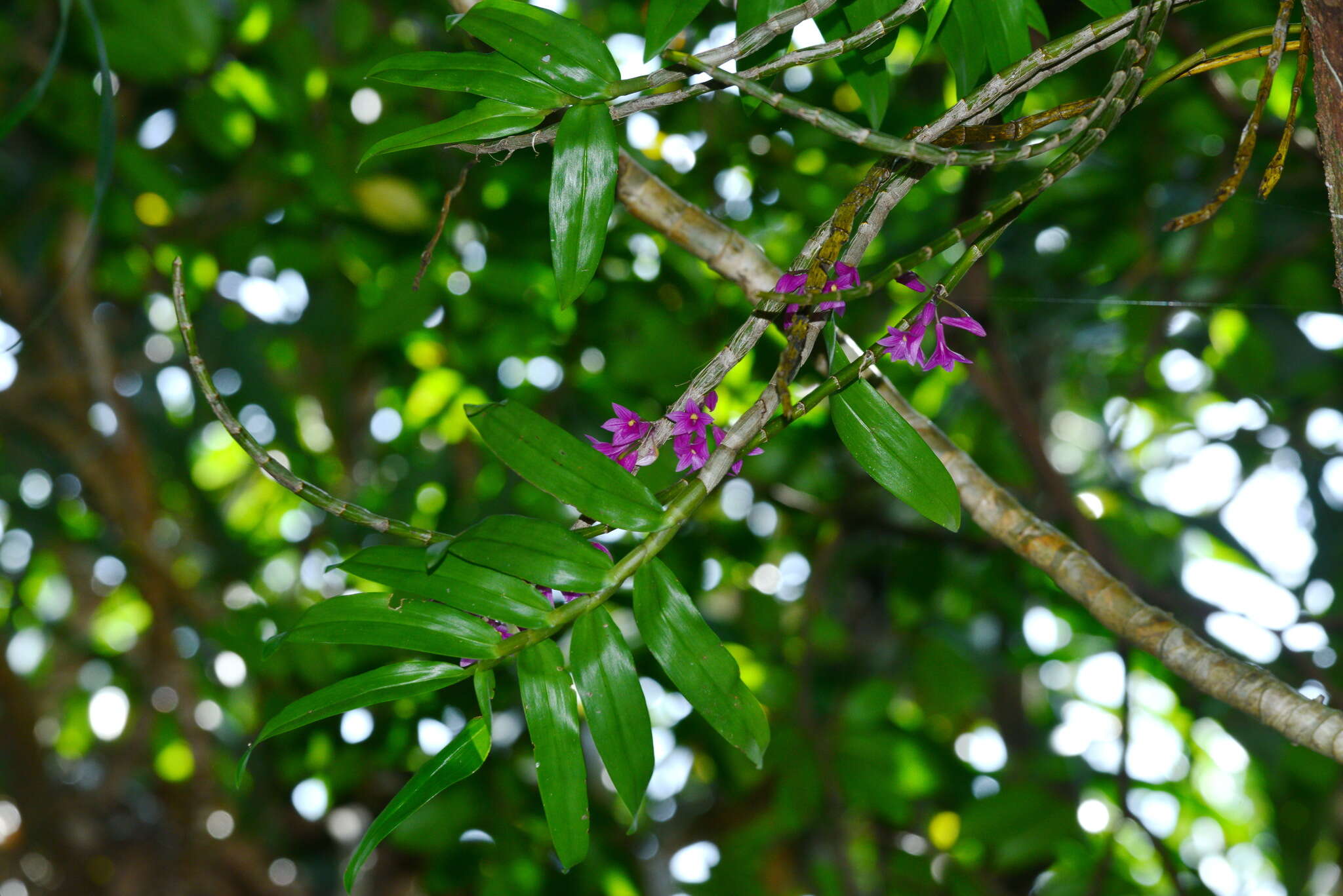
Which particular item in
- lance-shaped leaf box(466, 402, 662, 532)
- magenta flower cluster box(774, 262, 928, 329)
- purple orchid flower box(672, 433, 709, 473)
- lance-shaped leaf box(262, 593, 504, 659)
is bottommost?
lance-shaped leaf box(262, 593, 504, 659)

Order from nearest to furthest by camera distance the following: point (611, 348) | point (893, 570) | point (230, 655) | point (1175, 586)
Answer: point (611, 348), point (1175, 586), point (893, 570), point (230, 655)

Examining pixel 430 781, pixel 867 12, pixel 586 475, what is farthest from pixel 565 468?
pixel 867 12

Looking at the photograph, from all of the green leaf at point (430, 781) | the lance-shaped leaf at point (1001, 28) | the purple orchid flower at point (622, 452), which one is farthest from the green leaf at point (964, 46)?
the green leaf at point (430, 781)

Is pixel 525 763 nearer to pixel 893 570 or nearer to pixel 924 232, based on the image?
pixel 893 570

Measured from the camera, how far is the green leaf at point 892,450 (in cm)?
32

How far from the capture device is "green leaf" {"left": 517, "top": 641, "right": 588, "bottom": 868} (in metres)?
0.31

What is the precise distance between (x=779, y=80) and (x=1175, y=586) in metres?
0.76

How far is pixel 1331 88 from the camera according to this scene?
1.01 ft

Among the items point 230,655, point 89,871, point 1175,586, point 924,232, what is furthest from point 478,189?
point 89,871

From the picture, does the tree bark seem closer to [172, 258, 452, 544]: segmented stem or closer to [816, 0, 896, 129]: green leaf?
[816, 0, 896, 129]: green leaf

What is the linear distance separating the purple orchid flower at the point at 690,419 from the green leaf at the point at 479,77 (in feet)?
0.36

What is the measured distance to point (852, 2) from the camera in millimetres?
388

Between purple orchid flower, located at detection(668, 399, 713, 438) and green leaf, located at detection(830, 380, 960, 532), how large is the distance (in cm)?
4

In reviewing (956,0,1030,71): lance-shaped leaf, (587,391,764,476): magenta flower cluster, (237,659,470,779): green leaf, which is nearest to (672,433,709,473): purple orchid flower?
(587,391,764,476): magenta flower cluster
